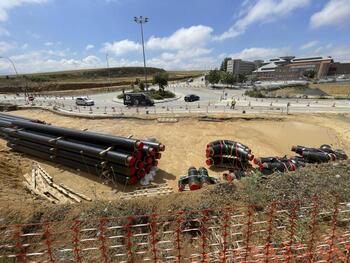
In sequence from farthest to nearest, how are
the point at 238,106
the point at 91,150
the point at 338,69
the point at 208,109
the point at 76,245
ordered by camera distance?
the point at 338,69, the point at 238,106, the point at 208,109, the point at 91,150, the point at 76,245

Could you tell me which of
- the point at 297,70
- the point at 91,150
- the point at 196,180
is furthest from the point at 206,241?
the point at 297,70

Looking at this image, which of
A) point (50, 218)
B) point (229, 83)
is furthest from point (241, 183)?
point (229, 83)

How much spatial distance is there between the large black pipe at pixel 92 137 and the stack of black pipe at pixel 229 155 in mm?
5530

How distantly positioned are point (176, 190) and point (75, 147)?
665 centimetres

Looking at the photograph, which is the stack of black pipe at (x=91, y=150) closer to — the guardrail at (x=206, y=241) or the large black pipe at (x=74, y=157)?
the large black pipe at (x=74, y=157)

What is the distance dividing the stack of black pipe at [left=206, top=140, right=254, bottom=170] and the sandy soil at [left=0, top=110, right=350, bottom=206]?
1.04 m

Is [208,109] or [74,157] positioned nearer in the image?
[74,157]

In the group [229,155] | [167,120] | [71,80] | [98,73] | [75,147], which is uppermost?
[75,147]

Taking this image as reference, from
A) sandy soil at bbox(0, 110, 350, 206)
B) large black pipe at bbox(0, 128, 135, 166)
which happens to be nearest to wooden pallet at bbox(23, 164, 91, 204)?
sandy soil at bbox(0, 110, 350, 206)

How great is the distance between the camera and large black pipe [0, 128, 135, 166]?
1201cm

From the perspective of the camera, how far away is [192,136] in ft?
70.9

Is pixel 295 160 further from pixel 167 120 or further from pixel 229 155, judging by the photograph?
pixel 167 120

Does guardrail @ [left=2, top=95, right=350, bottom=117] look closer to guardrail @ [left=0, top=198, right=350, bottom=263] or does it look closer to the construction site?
the construction site

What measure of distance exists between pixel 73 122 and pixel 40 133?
11355 mm
